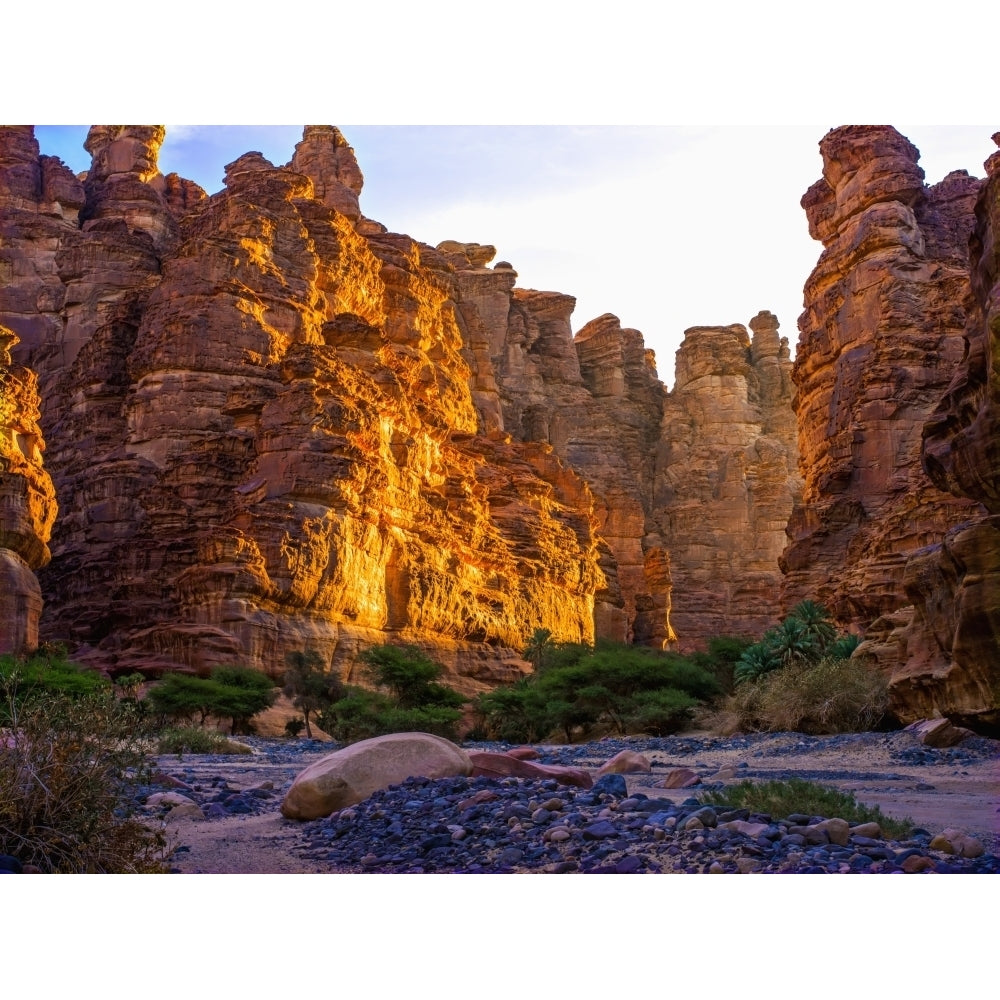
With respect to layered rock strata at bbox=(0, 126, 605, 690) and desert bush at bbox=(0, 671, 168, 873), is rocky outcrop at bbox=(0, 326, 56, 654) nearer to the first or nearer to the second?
layered rock strata at bbox=(0, 126, 605, 690)

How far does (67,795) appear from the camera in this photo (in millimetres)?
6406

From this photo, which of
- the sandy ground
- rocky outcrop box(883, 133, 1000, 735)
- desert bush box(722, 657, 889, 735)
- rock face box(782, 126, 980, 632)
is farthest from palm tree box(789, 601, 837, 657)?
rocky outcrop box(883, 133, 1000, 735)

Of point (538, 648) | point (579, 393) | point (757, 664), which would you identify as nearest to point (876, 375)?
point (757, 664)

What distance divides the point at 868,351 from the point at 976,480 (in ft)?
115

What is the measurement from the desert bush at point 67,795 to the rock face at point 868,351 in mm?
30027

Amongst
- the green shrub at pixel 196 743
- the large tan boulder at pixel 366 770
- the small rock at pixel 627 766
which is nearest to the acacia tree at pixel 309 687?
the green shrub at pixel 196 743

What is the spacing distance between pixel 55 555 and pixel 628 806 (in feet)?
154

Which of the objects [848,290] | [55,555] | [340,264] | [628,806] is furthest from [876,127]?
[628,806]

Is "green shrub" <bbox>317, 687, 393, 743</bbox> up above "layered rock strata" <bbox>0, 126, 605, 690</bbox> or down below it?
below

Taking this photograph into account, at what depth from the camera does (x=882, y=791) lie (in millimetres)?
11719

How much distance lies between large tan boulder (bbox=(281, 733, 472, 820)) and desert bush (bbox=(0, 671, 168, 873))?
102 inches

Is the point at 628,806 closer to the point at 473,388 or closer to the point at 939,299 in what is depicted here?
the point at 939,299

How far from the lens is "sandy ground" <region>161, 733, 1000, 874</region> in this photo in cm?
777

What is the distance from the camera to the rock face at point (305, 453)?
43469mm
